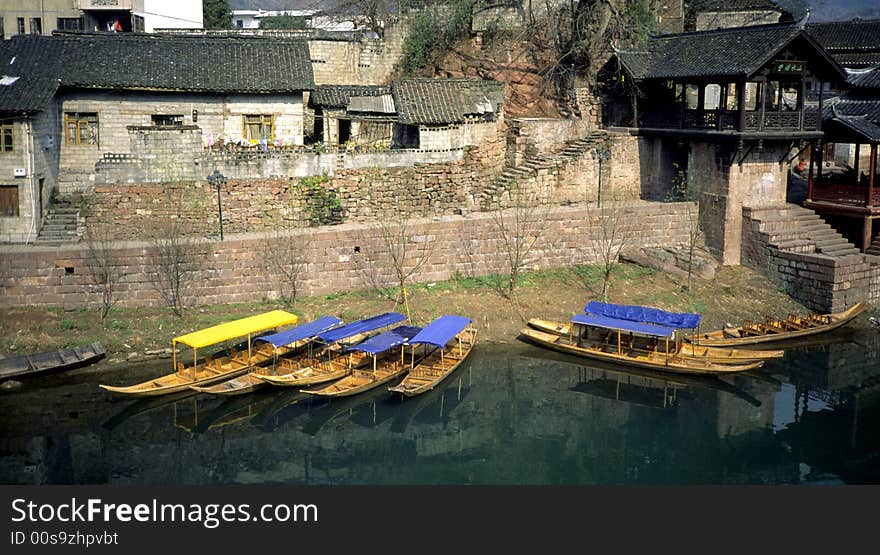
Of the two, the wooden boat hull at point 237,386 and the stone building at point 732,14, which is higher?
the stone building at point 732,14

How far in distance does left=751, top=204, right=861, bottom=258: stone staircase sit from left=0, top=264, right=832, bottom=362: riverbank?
1.36 m

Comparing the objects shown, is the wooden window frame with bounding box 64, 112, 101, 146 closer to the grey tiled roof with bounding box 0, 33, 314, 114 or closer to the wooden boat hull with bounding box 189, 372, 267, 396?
the grey tiled roof with bounding box 0, 33, 314, 114

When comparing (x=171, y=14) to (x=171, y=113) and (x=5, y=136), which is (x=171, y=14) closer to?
(x=171, y=113)

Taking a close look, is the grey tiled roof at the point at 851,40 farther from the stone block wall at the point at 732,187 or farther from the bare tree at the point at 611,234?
the bare tree at the point at 611,234

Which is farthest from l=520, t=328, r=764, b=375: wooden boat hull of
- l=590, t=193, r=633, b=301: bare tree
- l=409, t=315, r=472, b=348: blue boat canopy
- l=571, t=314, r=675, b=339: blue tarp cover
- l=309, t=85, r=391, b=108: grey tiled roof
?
l=309, t=85, r=391, b=108: grey tiled roof

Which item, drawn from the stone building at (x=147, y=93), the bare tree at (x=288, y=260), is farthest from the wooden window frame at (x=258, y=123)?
the bare tree at (x=288, y=260)

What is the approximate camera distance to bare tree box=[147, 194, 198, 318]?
25.7 meters

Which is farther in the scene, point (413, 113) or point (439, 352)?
point (413, 113)

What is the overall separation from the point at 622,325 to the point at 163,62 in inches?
680

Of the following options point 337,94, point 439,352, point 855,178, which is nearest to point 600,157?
point 855,178

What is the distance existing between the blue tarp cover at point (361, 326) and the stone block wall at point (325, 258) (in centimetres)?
267

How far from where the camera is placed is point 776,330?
87.6 ft

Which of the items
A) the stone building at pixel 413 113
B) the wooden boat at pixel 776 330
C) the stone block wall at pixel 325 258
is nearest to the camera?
the stone block wall at pixel 325 258

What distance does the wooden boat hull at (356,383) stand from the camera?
2255 cm
